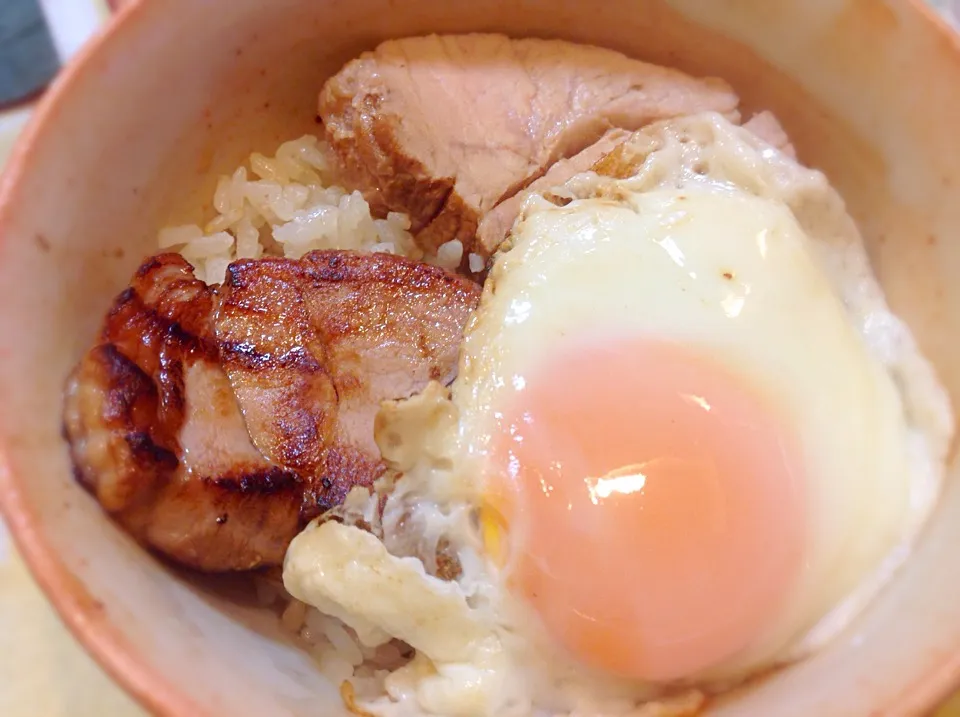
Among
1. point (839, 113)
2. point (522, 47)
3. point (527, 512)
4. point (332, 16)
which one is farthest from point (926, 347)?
point (332, 16)

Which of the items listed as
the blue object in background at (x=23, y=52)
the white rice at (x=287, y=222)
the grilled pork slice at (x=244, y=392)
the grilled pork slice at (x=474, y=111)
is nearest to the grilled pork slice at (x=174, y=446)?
the grilled pork slice at (x=244, y=392)

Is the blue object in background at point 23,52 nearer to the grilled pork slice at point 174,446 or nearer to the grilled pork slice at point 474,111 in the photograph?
the grilled pork slice at point 474,111

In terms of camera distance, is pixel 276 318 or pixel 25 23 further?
pixel 25 23

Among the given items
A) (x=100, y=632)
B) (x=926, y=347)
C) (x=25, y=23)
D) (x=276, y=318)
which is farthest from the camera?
(x=25, y=23)

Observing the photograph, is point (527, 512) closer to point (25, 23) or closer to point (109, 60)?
point (109, 60)

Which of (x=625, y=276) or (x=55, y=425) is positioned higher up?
(x=625, y=276)

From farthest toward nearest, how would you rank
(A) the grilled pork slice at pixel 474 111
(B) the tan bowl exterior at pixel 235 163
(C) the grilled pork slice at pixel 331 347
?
1. (A) the grilled pork slice at pixel 474 111
2. (C) the grilled pork slice at pixel 331 347
3. (B) the tan bowl exterior at pixel 235 163
